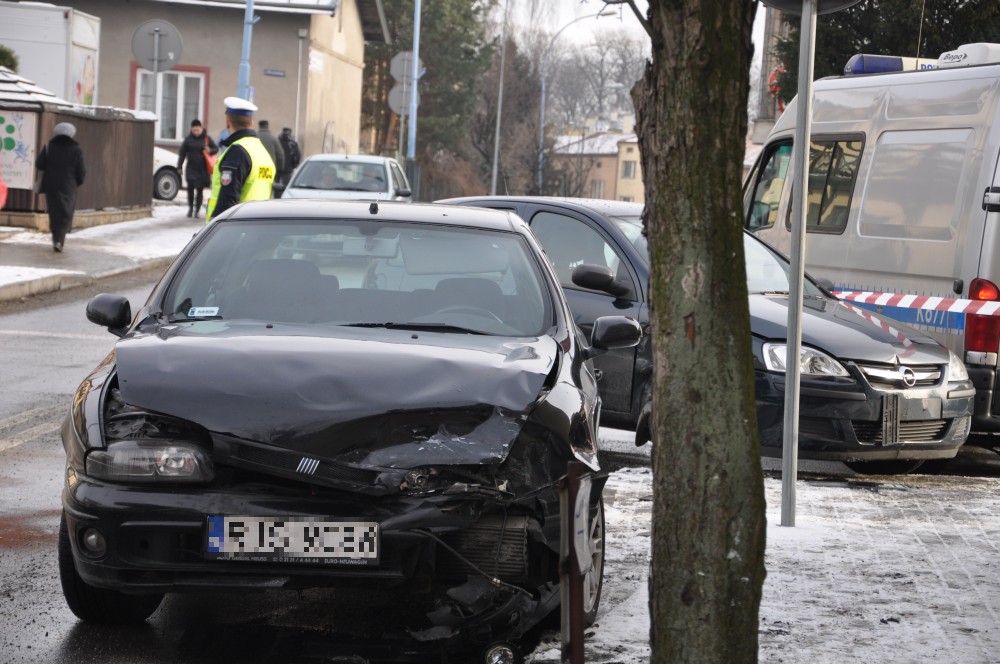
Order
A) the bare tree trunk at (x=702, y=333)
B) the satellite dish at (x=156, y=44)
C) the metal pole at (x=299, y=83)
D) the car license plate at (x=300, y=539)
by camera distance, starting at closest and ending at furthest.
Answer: the bare tree trunk at (x=702, y=333) → the car license plate at (x=300, y=539) → the satellite dish at (x=156, y=44) → the metal pole at (x=299, y=83)

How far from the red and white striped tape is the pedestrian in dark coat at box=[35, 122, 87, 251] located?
11667mm

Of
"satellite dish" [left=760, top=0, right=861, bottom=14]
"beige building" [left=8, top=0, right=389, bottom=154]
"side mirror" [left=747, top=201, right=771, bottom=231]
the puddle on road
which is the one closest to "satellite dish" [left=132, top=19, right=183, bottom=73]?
"side mirror" [left=747, top=201, right=771, bottom=231]

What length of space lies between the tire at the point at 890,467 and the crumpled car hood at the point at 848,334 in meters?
0.73

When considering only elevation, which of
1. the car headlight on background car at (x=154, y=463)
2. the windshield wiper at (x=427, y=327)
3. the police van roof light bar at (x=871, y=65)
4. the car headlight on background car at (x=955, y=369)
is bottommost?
the car headlight on background car at (x=154, y=463)

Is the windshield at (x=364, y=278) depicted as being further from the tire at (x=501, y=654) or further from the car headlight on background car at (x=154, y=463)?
the tire at (x=501, y=654)

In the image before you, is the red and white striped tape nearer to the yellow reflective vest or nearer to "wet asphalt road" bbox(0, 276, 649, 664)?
the yellow reflective vest

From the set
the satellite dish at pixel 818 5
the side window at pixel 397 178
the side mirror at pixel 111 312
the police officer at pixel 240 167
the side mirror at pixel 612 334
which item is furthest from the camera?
the side window at pixel 397 178

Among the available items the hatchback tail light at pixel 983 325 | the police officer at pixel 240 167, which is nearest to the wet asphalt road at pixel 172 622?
the police officer at pixel 240 167

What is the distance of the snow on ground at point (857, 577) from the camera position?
4.70m

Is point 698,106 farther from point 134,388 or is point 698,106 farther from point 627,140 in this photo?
point 627,140

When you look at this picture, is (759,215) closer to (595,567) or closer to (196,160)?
(595,567)

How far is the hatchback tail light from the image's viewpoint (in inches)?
362

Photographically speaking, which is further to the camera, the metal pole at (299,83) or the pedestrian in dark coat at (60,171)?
the metal pole at (299,83)

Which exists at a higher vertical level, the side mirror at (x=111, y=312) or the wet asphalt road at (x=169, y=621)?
the side mirror at (x=111, y=312)
